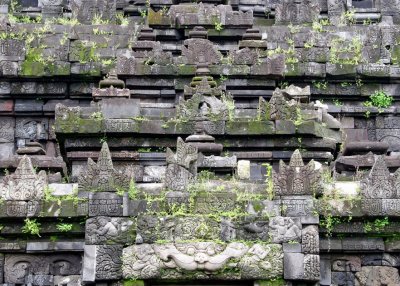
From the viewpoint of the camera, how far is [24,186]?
17781 millimetres

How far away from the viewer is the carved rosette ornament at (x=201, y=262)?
1678 cm

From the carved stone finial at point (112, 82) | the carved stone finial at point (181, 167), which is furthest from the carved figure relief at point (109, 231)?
the carved stone finial at point (112, 82)

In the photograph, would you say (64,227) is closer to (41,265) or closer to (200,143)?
(41,265)

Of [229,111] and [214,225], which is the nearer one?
[214,225]

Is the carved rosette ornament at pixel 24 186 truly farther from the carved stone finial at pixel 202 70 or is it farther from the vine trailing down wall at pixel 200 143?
the carved stone finial at pixel 202 70

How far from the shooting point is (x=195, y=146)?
1820 centimetres

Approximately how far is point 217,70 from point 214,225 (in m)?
6.24

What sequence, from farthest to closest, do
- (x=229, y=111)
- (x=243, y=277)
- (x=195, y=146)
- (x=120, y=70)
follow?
(x=120, y=70) < (x=229, y=111) < (x=195, y=146) < (x=243, y=277)

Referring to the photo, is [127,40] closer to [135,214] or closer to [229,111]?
[229,111]

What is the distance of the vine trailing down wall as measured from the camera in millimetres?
16953

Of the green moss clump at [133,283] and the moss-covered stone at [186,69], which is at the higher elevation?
the moss-covered stone at [186,69]

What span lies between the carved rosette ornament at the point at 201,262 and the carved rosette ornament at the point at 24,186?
1.89 m

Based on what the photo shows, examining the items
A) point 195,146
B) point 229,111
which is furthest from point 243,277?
point 229,111

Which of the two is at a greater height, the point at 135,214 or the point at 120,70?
the point at 120,70
